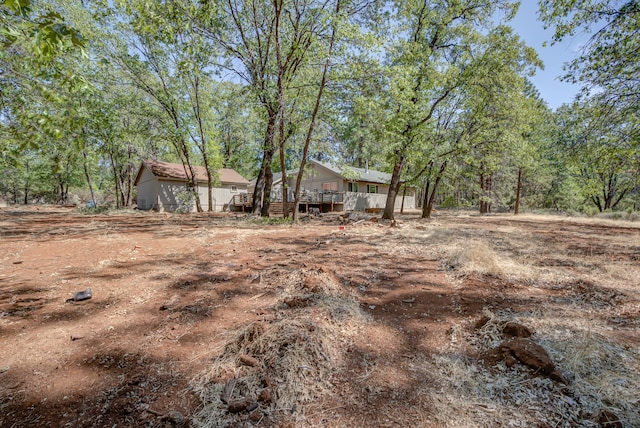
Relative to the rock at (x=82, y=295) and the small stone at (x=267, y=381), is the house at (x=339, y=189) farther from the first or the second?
the small stone at (x=267, y=381)

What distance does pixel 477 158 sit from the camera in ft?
44.8

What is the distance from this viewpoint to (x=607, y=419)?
62.1 inches

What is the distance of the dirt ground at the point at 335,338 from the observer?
1.73m

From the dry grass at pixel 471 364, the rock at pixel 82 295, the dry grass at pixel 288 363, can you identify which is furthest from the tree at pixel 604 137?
the rock at pixel 82 295

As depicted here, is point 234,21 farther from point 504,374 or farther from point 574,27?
point 504,374

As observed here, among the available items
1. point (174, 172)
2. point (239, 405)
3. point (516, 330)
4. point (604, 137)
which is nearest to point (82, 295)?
point (239, 405)

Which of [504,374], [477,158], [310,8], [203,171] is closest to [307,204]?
[203,171]

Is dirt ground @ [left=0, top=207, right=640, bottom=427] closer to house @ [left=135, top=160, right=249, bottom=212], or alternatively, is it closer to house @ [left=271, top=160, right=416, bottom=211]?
house @ [left=271, top=160, right=416, bottom=211]

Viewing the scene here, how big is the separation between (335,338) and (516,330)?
1768 mm

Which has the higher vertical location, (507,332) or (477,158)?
(477,158)

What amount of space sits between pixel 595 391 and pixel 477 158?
14.2 metres

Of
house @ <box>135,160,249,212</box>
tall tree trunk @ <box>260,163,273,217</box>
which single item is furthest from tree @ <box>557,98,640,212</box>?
house @ <box>135,160,249,212</box>

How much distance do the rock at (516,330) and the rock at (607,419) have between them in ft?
2.80

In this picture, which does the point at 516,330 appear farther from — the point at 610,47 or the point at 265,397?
the point at 610,47
